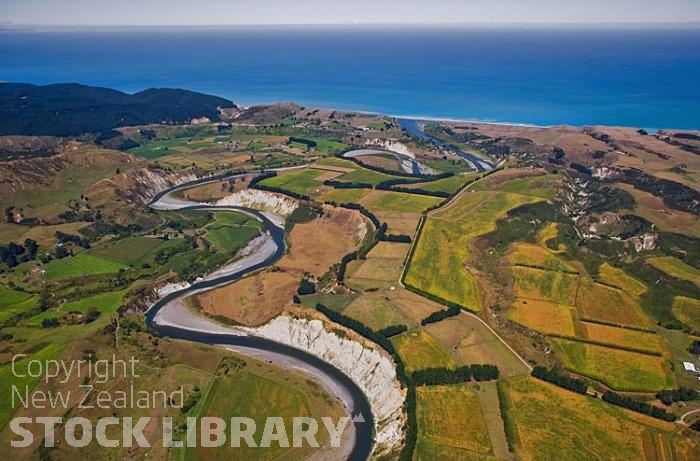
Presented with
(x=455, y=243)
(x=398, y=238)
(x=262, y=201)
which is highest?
(x=455, y=243)

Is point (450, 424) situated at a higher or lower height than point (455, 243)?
lower

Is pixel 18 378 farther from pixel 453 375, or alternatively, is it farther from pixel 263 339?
pixel 453 375

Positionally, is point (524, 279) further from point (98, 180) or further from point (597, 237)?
point (98, 180)

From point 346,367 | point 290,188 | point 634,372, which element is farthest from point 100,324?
point 634,372

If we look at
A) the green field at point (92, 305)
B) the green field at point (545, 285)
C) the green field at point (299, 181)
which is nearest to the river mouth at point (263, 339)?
the green field at point (92, 305)

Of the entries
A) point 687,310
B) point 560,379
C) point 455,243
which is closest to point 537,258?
point 455,243

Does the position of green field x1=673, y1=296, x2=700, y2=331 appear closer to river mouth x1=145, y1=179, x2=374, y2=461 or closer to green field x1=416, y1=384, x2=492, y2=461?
green field x1=416, y1=384, x2=492, y2=461

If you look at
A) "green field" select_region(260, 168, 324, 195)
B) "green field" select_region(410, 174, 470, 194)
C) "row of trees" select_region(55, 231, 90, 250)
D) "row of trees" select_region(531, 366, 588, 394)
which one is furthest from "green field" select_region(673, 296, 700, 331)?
"row of trees" select_region(55, 231, 90, 250)
